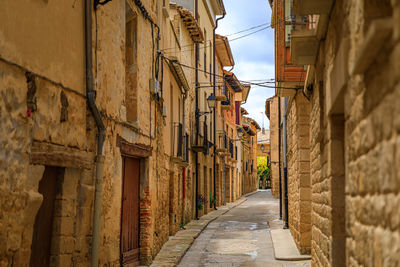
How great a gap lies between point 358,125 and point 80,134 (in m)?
4.00

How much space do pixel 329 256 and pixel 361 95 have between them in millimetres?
2639

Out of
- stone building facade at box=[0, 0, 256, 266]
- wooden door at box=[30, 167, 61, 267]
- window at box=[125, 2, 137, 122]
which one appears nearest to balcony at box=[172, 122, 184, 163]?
stone building facade at box=[0, 0, 256, 266]

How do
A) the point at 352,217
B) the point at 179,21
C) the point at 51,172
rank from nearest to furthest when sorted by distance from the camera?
1. the point at 352,217
2. the point at 51,172
3. the point at 179,21

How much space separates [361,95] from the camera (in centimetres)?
303

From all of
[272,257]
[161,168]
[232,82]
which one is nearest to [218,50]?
[232,82]

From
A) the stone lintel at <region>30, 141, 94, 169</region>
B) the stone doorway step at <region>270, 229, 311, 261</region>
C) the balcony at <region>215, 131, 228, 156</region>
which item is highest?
the balcony at <region>215, 131, 228, 156</region>

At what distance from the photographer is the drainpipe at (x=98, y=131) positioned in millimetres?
6422

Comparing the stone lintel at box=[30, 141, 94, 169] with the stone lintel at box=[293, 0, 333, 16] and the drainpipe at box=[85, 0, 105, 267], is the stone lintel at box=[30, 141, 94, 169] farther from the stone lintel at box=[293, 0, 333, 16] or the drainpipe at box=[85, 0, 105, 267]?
the stone lintel at box=[293, 0, 333, 16]

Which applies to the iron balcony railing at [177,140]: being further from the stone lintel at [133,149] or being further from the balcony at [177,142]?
the stone lintel at [133,149]

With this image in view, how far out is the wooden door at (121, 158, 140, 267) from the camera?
8.62 m

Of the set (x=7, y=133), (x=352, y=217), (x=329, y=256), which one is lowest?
(x=329, y=256)

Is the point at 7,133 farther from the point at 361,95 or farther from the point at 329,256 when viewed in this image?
the point at 329,256

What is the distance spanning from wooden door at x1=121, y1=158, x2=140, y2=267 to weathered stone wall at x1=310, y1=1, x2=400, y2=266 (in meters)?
4.56

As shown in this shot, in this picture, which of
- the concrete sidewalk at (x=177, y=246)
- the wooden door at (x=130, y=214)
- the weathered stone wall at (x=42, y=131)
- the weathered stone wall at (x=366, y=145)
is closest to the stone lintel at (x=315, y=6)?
the weathered stone wall at (x=366, y=145)
